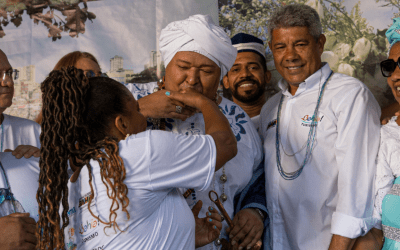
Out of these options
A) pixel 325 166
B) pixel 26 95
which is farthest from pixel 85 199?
pixel 26 95

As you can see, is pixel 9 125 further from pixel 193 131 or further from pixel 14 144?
pixel 193 131

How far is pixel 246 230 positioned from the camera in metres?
2.15

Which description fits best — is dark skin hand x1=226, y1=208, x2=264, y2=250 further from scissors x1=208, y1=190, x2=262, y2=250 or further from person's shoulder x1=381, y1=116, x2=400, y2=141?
person's shoulder x1=381, y1=116, x2=400, y2=141

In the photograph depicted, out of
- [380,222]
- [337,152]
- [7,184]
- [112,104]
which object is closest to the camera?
[112,104]

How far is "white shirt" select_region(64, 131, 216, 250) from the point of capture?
138 centimetres

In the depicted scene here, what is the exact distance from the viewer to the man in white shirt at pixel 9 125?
2.26m

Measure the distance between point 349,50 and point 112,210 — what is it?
115 inches

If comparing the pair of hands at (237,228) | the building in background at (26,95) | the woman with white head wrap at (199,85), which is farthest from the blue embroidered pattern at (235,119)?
the building in background at (26,95)

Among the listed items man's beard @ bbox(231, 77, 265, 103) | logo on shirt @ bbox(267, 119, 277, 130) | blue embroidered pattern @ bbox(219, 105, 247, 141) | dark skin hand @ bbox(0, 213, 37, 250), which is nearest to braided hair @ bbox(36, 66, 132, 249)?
dark skin hand @ bbox(0, 213, 37, 250)

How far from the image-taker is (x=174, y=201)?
1.54 m

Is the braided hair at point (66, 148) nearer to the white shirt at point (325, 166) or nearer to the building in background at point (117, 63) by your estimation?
the white shirt at point (325, 166)

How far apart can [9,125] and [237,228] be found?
64.2 inches

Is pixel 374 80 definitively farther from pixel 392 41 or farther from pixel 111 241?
pixel 111 241

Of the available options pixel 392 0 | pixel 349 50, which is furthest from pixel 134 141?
pixel 392 0
